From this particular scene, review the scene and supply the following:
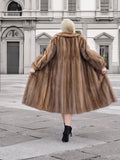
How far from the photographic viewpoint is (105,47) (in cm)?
3472

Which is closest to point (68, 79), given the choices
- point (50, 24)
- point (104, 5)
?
point (50, 24)

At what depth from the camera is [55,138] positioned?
184 inches

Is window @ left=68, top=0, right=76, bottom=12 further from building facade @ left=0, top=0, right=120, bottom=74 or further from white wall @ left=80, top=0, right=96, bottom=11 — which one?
white wall @ left=80, top=0, right=96, bottom=11

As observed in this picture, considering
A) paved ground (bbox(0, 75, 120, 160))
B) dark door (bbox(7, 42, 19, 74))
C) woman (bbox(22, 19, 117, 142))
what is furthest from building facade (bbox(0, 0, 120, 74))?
woman (bbox(22, 19, 117, 142))

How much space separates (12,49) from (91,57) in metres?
30.8

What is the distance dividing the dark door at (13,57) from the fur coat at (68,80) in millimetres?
30364

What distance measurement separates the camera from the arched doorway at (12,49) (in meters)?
34.8

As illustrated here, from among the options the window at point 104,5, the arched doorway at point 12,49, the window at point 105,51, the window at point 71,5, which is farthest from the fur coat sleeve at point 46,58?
the window at point 104,5

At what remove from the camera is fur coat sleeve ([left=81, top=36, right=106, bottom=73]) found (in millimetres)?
4660

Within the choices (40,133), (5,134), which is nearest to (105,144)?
(40,133)

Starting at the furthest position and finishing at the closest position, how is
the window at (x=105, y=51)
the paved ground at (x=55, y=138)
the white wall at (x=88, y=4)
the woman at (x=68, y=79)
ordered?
the white wall at (x=88, y=4)
the window at (x=105, y=51)
the woman at (x=68, y=79)
the paved ground at (x=55, y=138)

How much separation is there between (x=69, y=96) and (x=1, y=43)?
30.9 meters

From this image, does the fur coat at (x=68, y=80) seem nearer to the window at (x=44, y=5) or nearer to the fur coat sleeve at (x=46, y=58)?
the fur coat sleeve at (x=46, y=58)

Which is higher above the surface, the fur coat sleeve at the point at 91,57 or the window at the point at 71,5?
the window at the point at 71,5
